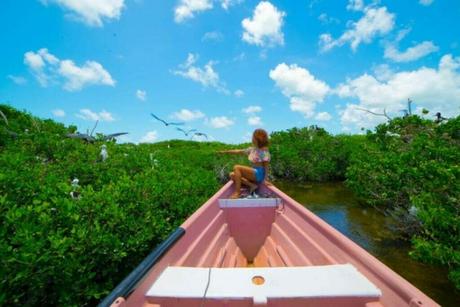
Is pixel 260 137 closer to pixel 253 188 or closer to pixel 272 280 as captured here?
pixel 253 188

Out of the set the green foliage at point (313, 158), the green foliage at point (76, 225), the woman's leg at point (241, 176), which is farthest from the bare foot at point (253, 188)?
the green foliage at point (313, 158)

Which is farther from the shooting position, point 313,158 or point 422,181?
point 313,158

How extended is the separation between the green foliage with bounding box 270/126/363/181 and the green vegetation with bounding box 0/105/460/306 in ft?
16.1

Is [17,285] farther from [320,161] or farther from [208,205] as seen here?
[320,161]

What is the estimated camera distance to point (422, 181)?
4621 millimetres

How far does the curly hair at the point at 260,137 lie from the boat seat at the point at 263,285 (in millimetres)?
2931

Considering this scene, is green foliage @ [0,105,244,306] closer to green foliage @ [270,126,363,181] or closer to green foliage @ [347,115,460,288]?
green foliage @ [347,115,460,288]

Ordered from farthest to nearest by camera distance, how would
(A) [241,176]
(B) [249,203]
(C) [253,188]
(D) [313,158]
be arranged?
1. (D) [313,158]
2. (C) [253,188]
3. (A) [241,176]
4. (B) [249,203]

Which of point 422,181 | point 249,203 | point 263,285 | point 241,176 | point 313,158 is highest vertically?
point 313,158

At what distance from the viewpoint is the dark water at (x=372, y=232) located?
4.10 m

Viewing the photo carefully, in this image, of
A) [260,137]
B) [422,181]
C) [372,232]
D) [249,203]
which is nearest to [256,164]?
[260,137]

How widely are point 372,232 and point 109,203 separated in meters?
5.93

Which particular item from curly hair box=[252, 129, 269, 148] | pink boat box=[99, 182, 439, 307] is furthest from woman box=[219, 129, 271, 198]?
pink boat box=[99, 182, 439, 307]

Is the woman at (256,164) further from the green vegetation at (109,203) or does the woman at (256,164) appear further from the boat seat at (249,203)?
the green vegetation at (109,203)
